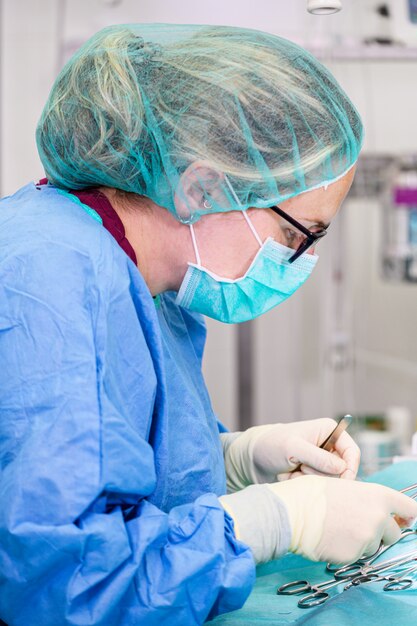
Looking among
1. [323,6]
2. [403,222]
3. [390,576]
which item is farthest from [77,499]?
[403,222]

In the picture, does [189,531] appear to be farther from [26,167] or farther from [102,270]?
[26,167]

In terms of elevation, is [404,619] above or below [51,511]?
below

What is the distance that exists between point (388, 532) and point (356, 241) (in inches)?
84.9

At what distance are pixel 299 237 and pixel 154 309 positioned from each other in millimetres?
248

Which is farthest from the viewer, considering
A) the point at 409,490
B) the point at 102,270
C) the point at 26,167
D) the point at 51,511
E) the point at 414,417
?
the point at 26,167

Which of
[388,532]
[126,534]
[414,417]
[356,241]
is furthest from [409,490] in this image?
[356,241]

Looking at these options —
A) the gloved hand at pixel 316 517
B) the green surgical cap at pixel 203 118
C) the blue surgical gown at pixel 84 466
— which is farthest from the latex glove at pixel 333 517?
the green surgical cap at pixel 203 118

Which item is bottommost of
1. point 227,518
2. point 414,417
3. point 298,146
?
point 414,417

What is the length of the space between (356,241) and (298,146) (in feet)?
6.99

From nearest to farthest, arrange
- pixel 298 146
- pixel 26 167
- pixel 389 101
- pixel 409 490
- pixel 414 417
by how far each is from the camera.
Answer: pixel 298 146 → pixel 409 490 → pixel 414 417 → pixel 389 101 → pixel 26 167

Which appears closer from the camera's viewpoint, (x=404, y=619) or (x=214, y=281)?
(x=404, y=619)

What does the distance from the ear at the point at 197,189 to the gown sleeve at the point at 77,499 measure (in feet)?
0.64

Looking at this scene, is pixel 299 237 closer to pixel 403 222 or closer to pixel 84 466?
pixel 84 466

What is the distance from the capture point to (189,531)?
925mm
